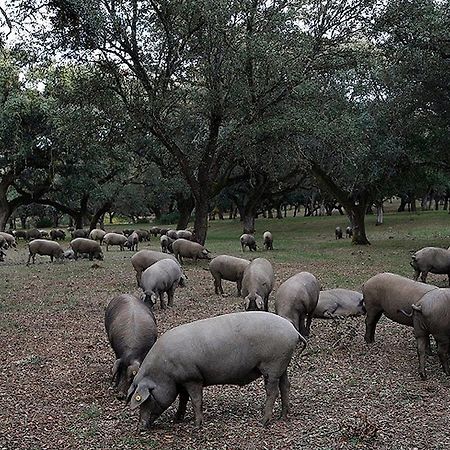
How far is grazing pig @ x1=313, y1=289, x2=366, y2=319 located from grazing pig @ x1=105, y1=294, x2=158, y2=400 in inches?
161

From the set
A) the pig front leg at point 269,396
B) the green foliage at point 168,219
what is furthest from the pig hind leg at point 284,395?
the green foliage at point 168,219

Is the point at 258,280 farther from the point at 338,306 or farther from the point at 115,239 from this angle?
the point at 115,239

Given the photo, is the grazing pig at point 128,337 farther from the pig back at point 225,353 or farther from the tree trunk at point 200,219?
the tree trunk at point 200,219

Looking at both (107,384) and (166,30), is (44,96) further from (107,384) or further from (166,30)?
(107,384)

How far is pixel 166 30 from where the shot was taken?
19.6m

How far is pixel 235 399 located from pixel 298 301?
106 inches

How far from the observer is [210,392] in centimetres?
739

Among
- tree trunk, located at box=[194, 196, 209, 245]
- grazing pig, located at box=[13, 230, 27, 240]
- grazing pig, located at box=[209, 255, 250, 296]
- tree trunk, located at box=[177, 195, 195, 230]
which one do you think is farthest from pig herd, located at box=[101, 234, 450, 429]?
grazing pig, located at box=[13, 230, 27, 240]

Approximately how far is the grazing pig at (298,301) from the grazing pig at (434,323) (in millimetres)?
1874

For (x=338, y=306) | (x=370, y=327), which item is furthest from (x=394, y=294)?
(x=338, y=306)

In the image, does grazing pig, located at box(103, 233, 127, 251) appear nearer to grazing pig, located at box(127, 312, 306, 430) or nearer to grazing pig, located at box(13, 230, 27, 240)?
grazing pig, located at box(13, 230, 27, 240)

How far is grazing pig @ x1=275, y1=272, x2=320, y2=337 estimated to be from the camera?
9336mm

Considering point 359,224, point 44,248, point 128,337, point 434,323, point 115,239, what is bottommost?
point 115,239

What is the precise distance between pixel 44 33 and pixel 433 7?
38.2 ft
